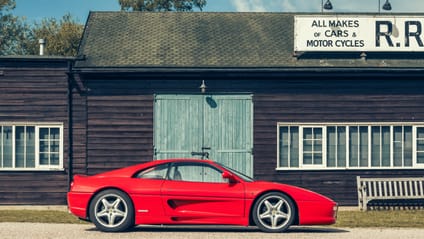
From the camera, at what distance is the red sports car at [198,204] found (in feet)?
45.6

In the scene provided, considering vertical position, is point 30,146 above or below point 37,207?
above

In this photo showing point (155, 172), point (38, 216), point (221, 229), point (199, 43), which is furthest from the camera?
point (199, 43)

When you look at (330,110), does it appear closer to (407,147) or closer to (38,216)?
(407,147)

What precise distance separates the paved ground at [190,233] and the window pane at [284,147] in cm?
696

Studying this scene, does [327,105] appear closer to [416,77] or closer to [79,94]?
[416,77]

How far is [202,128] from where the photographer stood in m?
21.9

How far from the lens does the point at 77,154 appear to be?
21906 mm

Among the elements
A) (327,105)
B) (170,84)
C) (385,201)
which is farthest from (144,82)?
(385,201)

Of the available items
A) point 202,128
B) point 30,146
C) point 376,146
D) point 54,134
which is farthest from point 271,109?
point 30,146

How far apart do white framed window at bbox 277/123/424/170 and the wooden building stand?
2 centimetres

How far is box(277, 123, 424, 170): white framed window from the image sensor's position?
2216cm

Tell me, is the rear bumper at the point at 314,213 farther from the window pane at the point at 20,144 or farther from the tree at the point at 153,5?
the tree at the point at 153,5

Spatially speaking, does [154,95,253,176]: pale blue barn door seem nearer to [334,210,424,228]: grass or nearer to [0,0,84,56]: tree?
[334,210,424,228]: grass

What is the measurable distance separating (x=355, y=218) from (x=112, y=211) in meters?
6.50
